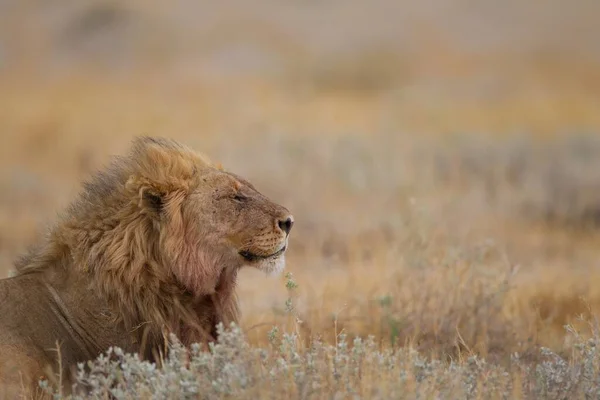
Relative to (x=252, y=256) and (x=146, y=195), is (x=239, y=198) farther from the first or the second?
(x=146, y=195)

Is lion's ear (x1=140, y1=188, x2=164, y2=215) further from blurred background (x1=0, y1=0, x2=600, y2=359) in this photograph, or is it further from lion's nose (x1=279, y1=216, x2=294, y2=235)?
blurred background (x1=0, y1=0, x2=600, y2=359)

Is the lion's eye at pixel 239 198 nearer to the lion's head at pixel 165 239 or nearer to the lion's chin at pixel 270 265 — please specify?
the lion's head at pixel 165 239

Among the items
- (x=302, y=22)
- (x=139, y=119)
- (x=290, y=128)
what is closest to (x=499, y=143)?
(x=290, y=128)

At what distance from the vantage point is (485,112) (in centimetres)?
2631

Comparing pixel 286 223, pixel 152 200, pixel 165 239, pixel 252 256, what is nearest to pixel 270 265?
pixel 252 256

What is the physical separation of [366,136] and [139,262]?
15.2 metres

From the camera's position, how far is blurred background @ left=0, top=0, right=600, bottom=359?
24.8 feet

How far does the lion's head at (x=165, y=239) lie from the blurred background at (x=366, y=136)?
0.54m

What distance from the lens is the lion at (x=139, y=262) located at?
5070mm

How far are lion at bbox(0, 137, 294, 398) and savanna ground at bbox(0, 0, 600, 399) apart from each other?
0.79ft

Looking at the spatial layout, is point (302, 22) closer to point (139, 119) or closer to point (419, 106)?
point (419, 106)

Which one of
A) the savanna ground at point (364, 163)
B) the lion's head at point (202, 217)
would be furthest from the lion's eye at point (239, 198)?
the savanna ground at point (364, 163)

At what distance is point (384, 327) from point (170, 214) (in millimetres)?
2393

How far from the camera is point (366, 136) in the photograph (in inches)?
792
